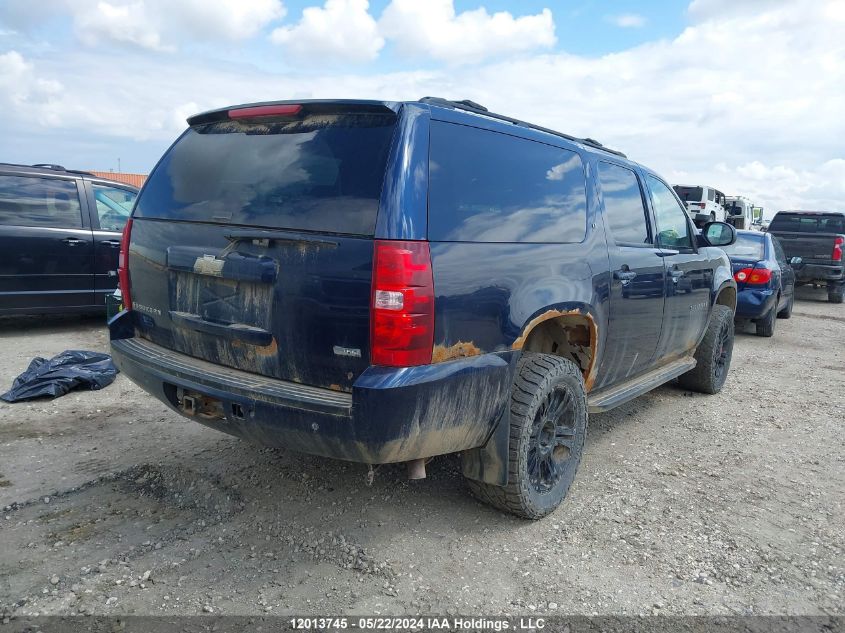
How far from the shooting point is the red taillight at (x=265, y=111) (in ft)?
9.16

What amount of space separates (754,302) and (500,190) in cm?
714

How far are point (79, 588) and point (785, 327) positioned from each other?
10.9 meters

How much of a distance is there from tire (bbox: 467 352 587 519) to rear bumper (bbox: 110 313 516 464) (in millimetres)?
153

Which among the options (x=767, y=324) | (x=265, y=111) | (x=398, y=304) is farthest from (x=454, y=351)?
(x=767, y=324)

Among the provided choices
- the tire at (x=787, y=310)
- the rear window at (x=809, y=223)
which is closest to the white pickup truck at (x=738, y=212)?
the rear window at (x=809, y=223)

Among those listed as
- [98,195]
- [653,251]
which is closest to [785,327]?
[653,251]

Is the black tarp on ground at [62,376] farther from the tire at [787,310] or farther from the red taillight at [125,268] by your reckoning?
the tire at [787,310]

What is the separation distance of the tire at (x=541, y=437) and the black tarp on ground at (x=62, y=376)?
3.42 meters

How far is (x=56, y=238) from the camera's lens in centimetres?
674

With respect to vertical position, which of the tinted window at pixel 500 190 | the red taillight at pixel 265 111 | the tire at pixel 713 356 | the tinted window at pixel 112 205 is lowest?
the tire at pixel 713 356

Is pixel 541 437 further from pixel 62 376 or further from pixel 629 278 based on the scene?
pixel 62 376

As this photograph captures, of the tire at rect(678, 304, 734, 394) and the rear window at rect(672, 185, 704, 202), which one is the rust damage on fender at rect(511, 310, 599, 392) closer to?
the tire at rect(678, 304, 734, 394)

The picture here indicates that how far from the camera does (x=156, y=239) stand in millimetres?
3082

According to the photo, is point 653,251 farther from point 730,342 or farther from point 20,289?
point 20,289
